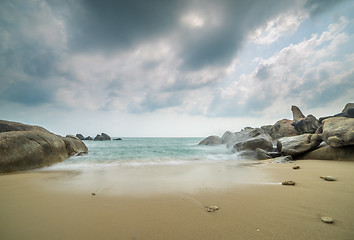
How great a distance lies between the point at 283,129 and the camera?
22.6 meters

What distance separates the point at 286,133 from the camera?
21719mm

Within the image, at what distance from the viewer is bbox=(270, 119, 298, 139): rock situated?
2126 cm

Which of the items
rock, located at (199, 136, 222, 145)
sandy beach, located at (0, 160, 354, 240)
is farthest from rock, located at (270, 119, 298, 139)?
sandy beach, located at (0, 160, 354, 240)

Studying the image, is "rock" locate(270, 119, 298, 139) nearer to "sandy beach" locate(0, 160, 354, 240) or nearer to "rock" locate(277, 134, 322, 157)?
"rock" locate(277, 134, 322, 157)

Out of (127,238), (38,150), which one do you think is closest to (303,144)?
(127,238)

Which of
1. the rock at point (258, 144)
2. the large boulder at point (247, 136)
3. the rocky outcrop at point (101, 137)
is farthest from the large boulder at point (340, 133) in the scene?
the rocky outcrop at point (101, 137)

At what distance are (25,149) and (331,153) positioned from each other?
14.0 metres

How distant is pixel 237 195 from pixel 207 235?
1566mm

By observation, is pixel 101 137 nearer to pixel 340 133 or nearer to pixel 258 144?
pixel 258 144

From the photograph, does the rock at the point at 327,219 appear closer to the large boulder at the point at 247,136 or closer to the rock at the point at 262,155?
the rock at the point at 262,155

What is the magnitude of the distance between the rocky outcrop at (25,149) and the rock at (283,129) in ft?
85.6

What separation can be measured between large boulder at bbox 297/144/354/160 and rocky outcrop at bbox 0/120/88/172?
13371 millimetres

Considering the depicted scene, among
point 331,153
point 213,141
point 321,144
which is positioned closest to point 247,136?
point 213,141

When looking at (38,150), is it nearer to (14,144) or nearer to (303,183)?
(14,144)
